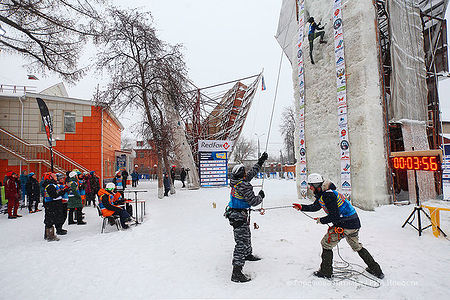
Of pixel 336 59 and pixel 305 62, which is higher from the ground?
pixel 305 62

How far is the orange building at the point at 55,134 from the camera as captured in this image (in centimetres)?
1362

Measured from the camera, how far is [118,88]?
43.5 ft

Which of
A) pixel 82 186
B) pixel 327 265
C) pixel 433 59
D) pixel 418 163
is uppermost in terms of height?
pixel 433 59

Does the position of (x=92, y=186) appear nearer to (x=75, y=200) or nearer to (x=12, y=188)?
(x=12, y=188)

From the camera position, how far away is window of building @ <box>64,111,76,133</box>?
15.4 meters

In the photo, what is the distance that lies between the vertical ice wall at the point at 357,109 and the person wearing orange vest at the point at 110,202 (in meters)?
7.16

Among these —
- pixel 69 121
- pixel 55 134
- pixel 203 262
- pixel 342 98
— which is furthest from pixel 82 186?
pixel 342 98

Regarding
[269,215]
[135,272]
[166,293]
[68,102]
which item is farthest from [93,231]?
[68,102]

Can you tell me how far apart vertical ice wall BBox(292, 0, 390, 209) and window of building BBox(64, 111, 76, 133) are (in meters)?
14.6

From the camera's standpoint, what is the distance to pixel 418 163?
17.4ft

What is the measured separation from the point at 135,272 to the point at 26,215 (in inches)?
320

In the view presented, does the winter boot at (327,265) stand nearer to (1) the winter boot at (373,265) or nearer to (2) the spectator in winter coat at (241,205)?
(1) the winter boot at (373,265)

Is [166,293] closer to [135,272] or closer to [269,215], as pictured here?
[135,272]

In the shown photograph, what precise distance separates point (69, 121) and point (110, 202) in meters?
11.6
